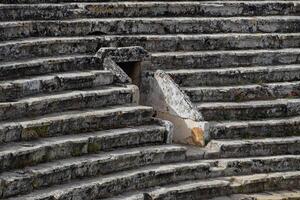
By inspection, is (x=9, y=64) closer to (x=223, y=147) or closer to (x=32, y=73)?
(x=32, y=73)

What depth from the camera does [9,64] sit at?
903cm

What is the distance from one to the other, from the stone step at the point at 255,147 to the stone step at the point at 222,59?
1456 mm

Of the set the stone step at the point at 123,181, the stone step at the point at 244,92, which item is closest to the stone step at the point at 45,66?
the stone step at the point at 244,92

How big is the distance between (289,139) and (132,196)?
10.1ft

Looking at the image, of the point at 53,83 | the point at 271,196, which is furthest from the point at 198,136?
the point at 53,83

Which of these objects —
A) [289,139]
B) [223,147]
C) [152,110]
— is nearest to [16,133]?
[152,110]

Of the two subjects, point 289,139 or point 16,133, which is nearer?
point 16,133

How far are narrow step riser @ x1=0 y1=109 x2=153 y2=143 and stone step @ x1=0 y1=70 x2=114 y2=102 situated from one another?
536mm

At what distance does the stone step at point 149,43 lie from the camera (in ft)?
31.1

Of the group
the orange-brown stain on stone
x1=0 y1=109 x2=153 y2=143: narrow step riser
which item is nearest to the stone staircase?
x1=0 y1=109 x2=153 y2=143: narrow step riser

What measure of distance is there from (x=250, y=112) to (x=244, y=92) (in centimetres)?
38

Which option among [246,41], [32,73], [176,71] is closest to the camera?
[32,73]

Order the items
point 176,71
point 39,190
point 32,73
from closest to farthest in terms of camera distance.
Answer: point 39,190, point 32,73, point 176,71

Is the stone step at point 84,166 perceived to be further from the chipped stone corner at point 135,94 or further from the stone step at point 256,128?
the stone step at point 256,128
